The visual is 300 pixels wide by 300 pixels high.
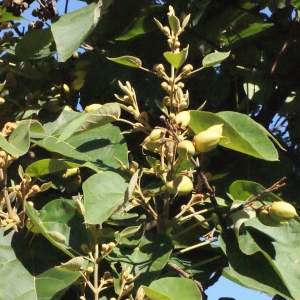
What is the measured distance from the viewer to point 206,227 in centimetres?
124

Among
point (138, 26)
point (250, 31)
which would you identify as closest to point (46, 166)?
point (138, 26)

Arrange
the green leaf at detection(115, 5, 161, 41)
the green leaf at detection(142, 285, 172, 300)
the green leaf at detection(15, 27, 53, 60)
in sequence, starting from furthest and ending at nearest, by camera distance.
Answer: the green leaf at detection(115, 5, 161, 41) → the green leaf at detection(15, 27, 53, 60) → the green leaf at detection(142, 285, 172, 300)

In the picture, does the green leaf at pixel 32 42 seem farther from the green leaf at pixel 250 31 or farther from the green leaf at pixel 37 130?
the green leaf at pixel 250 31

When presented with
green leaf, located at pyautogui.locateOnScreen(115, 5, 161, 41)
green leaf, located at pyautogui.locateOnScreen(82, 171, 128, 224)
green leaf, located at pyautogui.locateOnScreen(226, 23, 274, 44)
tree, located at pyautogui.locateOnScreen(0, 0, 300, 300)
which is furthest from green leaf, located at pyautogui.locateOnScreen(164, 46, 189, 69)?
green leaf, located at pyautogui.locateOnScreen(226, 23, 274, 44)

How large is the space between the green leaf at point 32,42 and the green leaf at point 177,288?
0.67 meters

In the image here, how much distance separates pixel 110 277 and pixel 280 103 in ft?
3.11

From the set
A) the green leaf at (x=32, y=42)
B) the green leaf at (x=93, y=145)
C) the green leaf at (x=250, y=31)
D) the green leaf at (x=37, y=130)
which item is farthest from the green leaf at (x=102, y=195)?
the green leaf at (x=250, y=31)

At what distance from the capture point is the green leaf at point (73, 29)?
3.92ft

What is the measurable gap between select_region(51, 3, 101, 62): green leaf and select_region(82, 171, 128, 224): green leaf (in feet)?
0.88

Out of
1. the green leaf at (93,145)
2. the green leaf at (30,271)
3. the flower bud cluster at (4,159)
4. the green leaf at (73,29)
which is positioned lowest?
the green leaf at (30,271)

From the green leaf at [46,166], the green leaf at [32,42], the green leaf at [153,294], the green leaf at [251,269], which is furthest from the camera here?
the green leaf at [32,42]

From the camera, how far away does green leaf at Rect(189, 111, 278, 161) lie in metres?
0.99

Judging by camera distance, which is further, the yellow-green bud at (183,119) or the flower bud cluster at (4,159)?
the flower bud cluster at (4,159)

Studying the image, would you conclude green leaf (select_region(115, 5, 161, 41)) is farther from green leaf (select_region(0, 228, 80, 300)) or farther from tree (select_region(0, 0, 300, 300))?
green leaf (select_region(0, 228, 80, 300))
